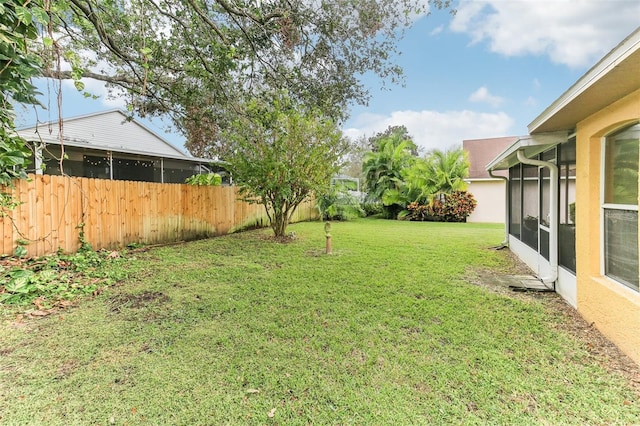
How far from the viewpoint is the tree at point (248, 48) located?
5555 millimetres

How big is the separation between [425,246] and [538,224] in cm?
274

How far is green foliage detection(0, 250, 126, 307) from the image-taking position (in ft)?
13.1

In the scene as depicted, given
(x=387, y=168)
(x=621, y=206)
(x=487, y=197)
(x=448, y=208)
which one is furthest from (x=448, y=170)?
(x=621, y=206)

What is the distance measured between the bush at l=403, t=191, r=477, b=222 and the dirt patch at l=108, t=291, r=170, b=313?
13173mm

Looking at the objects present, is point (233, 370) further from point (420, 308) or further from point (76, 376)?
point (420, 308)

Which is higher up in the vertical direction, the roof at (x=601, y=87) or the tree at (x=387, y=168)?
the tree at (x=387, y=168)

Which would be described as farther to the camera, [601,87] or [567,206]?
[567,206]

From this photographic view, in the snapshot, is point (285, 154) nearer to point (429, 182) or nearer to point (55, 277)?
point (55, 277)

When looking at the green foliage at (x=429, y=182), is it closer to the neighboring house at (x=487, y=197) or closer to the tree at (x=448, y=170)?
the tree at (x=448, y=170)

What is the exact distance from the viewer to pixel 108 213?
6.45 meters

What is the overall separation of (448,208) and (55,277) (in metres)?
14.7

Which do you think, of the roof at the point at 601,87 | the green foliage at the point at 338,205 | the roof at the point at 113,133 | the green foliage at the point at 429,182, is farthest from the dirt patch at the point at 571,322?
the roof at the point at 113,133

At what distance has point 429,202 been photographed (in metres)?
15.1

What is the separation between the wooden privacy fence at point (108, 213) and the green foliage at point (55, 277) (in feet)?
1.09
